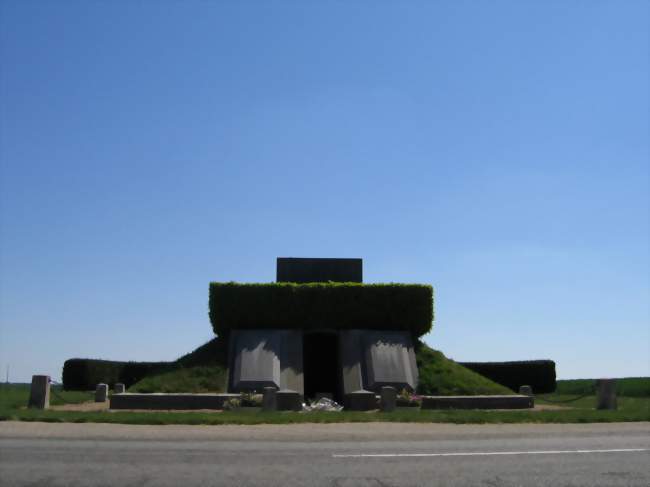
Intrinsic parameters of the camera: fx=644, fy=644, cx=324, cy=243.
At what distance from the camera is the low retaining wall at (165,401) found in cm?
2397

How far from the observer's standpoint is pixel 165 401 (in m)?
24.1

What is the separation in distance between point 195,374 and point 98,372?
968cm

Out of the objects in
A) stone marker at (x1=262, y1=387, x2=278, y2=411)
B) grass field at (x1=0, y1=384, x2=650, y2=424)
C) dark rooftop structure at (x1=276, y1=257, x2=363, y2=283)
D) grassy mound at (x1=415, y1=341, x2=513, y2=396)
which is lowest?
grass field at (x1=0, y1=384, x2=650, y2=424)

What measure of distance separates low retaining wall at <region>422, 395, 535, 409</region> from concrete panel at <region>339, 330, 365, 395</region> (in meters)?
4.81

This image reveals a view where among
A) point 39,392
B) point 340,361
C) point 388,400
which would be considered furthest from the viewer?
point 340,361

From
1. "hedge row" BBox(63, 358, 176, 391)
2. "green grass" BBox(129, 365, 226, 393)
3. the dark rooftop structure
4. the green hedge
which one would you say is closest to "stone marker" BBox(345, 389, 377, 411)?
"green grass" BBox(129, 365, 226, 393)

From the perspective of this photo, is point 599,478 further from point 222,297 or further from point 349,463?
point 222,297

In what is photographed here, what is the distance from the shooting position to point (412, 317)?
34.0 m

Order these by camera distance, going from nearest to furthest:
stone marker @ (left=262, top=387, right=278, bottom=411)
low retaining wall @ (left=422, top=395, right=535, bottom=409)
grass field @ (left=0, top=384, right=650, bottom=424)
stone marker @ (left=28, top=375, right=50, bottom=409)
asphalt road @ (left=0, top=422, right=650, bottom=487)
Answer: asphalt road @ (left=0, top=422, right=650, bottom=487) < grass field @ (left=0, top=384, right=650, bottom=424) < stone marker @ (left=262, top=387, right=278, bottom=411) < stone marker @ (left=28, top=375, right=50, bottom=409) < low retaining wall @ (left=422, top=395, right=535, bottom=409)

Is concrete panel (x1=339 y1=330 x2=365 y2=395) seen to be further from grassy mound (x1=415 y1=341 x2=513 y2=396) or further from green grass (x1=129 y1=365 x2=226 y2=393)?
green grass (x1=129 y1=365 x2=226 y2=393)

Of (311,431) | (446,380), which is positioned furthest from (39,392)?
(446,380)

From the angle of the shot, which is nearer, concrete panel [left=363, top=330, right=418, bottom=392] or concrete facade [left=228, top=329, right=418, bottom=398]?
concrete facade [left=228, top=329, right=418, bottom=398]

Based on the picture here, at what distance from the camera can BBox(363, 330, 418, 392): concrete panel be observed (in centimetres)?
2872

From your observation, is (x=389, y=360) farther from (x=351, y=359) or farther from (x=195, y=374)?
(x=195, y=374)
